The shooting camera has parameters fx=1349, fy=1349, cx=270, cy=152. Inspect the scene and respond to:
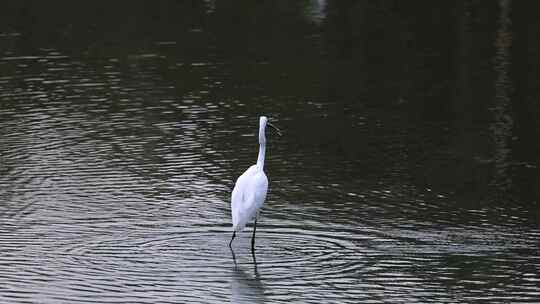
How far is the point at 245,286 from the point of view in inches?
528

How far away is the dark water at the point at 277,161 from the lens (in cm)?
1363

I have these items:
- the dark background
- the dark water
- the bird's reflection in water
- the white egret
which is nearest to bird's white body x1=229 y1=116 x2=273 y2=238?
the white egret

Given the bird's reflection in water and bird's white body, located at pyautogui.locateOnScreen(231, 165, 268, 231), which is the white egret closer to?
bird's white body, located at pyautogui.locateOnScreen(231, 165, 268, 231)

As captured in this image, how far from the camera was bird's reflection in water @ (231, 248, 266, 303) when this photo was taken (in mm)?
13016

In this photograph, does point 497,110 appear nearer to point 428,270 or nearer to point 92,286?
point 428,270

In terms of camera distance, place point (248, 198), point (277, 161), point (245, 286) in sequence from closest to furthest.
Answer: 1. point (245, 286)
2. point (248, 198)
3. point (277, 161)

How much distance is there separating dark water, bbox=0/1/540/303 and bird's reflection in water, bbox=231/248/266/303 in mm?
31

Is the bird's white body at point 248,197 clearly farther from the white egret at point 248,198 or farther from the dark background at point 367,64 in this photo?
A: the dark background at point 367,64

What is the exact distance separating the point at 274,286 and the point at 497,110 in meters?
10.5

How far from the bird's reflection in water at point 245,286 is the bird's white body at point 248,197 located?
0.55 m

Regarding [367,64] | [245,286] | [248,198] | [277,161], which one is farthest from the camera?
[367,64]

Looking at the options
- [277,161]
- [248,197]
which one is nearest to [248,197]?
[248,197]

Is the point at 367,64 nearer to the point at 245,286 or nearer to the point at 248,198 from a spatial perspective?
the point at 248,198

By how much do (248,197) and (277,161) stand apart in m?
4.78
